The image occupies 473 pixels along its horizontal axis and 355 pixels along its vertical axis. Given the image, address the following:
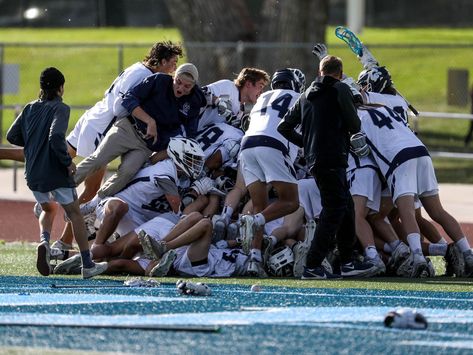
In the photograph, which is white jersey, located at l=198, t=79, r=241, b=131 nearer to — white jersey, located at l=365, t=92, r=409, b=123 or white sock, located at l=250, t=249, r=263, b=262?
white jersey, located at l=365, t=92, r=409, b=123

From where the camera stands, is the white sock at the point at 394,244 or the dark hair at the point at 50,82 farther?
the white sock at the point at 394,244

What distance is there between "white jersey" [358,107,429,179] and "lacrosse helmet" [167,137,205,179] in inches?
58.1

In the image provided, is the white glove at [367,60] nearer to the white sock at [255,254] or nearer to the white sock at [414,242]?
the white sock at [414,242]

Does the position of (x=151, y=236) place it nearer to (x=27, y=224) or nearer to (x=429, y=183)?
(x=429, y=183)

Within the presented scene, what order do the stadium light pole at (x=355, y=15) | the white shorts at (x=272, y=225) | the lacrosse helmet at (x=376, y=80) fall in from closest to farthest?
1. the white shorts at (x=272, y=225)
2. the lacrosse helmet at (x=376, y=80)
3. the stadium light pole at (x=355, y=15)

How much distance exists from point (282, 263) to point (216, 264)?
564mm

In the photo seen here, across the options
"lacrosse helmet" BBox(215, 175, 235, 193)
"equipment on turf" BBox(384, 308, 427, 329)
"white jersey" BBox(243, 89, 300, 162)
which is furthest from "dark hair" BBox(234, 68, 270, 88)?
"equipment on turf" BBox(384, 308, 427, 329)

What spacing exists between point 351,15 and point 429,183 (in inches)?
1000

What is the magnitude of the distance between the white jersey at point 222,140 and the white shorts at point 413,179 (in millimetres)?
→ 1562

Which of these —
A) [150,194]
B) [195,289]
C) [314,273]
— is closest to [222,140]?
[150,194]

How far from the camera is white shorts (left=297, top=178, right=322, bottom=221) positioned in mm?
12203

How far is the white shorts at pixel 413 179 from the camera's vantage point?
1183cm

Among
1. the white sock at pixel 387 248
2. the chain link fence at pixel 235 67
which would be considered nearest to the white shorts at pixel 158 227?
the white sock at pixel 387 248

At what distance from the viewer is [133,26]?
132 ft
